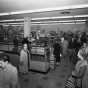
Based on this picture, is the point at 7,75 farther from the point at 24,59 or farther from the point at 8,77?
the point at 24,59

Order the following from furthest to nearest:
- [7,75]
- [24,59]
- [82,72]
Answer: [24,59] → [82,72] → [7,75]

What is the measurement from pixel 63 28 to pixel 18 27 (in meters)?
8.17

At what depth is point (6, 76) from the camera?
64.8 inches

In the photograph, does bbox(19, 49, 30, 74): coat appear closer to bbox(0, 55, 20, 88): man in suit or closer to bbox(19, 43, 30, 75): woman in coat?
bbox(19, 43, 30, 75): woman in coat

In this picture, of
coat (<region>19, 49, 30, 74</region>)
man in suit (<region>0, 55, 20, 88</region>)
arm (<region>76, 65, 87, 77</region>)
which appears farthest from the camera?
coat (<region>19, 49, 30, 74</region>)

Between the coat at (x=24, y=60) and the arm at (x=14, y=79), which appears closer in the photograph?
the arm at (x=14, y=79)

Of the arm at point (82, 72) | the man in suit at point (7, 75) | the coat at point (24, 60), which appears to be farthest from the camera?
the coat at point (24, 60)

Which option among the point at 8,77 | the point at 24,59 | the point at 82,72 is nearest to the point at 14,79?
the point at 8,77

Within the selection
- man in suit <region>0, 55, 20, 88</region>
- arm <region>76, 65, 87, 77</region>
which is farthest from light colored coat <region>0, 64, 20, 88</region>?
arm <region>76, 65, 87, 77</region>

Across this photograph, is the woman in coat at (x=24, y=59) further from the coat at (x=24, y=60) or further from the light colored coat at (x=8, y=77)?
the light colored coat at (x=8, y=77)

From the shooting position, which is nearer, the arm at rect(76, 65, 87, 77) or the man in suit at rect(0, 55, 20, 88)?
the man in suit at rect(0, 55, 20, 88)

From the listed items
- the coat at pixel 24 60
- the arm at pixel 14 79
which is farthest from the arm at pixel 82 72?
the coat at pixel 24 60

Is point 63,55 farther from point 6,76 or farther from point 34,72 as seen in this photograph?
point 6,76

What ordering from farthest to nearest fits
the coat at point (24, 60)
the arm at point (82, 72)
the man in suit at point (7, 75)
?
the coat at point (24, 60), the arm at point (82, 72), the man in suit at point (7, 75)
